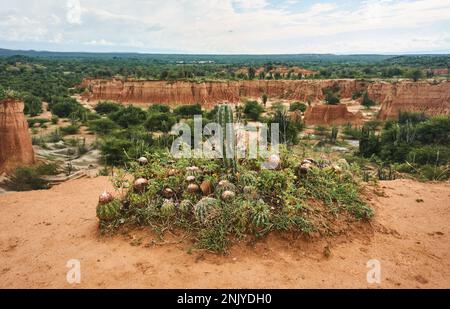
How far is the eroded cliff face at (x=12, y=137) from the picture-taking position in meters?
10.9

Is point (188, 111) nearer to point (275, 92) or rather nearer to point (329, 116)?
point (329, 116)

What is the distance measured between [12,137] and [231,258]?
927cm

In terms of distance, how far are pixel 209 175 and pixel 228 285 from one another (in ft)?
8.64

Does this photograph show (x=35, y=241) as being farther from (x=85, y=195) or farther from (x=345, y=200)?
(x=345, y=200)

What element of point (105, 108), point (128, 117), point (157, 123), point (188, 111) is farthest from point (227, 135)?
point (105, 108)

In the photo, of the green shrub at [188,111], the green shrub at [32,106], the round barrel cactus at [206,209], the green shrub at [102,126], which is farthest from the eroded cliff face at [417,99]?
the green shrub at [32,106]

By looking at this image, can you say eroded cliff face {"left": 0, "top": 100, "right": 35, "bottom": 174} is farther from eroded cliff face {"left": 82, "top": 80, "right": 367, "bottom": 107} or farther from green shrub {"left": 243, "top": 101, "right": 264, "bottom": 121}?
eroded cliff face {"left": 82, "top": 80, "right": 367, "bottom": 107}

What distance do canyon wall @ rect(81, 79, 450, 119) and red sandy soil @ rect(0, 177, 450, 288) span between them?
2848cm

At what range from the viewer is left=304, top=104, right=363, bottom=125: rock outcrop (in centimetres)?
2931

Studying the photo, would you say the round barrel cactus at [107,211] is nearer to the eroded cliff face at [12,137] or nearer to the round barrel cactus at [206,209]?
the round barrel cactus at [206,209]

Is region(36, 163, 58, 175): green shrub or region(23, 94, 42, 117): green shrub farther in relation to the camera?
region(23, 94, 42, 117): green shrub

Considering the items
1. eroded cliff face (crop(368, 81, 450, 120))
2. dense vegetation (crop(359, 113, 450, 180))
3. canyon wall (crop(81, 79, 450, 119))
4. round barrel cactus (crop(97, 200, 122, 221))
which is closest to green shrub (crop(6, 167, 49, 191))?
round barrel cactus (crop(97, 200, 122, 221))
